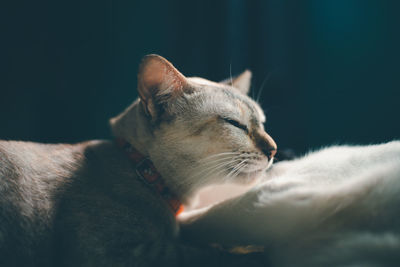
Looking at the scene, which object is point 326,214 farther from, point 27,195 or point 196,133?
point 27,195

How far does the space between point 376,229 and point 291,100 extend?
1025mm

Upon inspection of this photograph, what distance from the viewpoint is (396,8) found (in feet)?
3.48

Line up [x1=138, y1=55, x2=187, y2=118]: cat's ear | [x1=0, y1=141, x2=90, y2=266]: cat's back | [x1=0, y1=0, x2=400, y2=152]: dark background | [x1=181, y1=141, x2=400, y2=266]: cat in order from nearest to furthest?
[x1=181, y1=141, x2=400, y2=266]: cat < [x1=0, y1=141, x2=90, y2=266]: cat's back < [x1=138, y1=55, x2=187, y2=118]: cat's ear < [x1=0, y1=0, x2=400, y2=152]: dark background

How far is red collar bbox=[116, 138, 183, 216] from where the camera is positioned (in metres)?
0.81

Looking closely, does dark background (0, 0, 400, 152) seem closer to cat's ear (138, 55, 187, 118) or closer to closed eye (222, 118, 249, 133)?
closed eye (222, 118, 249, 133)


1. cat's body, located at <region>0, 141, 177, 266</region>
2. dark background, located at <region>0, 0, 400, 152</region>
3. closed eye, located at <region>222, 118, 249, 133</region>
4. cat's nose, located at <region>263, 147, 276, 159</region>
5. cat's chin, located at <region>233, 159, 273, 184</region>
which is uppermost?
dark background, located at <region>0, 0, 400, 152</region>

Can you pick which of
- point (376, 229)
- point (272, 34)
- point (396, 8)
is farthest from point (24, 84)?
point (396, 8)

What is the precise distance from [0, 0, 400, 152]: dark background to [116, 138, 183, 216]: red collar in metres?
0.52

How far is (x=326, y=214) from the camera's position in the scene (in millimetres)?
515

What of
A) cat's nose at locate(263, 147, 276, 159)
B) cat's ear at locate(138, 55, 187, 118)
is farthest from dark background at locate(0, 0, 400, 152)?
cat's ear at locate(138, 55, 187, 118)

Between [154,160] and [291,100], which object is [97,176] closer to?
[154,160]

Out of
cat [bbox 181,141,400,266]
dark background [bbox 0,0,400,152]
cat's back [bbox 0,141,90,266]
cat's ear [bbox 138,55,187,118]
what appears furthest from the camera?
dark background [bbox 0,0,400,152]

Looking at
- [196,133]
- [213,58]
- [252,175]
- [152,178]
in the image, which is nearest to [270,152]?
[252,175]

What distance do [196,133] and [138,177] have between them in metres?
0.21
